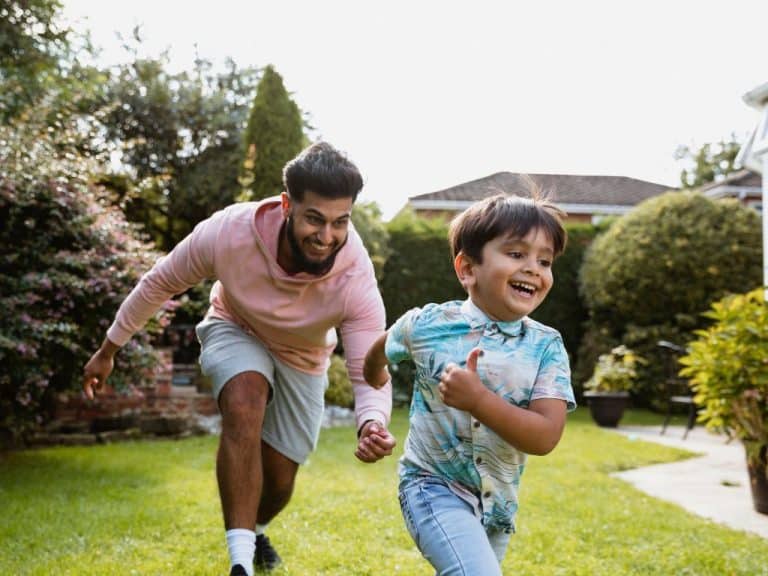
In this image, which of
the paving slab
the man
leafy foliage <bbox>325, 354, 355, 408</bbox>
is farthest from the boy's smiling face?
leafy foliage <bbox>325, 354, 355, 408</bbox>

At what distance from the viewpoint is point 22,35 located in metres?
9.26

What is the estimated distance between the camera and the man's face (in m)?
2.85

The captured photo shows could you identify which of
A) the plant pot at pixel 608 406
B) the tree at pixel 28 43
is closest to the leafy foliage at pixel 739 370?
the plant pot at pixel 608 406

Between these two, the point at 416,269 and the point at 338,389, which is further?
the point at 416,269

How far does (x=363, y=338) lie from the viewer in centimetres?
292

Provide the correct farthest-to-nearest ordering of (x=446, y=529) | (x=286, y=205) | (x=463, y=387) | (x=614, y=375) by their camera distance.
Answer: (x=614, y=375) → (x=286, y=205) → (x=446, y=529) → (x=463, y=387)

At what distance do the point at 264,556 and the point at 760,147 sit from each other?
602 cm

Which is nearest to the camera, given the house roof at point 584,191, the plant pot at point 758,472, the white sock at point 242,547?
the white sock at point 242,547

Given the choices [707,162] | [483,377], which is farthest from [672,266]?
[707,162]

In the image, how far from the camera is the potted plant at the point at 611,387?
10.2 m

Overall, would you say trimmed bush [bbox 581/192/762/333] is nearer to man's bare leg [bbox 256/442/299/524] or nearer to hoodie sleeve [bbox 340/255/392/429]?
man's bare leg [bbox 256/442/299/524]

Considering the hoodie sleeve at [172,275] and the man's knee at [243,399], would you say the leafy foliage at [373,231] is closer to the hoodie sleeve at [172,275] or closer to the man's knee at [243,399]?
the hoodie sleeve at [172,275]

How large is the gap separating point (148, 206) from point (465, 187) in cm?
1138

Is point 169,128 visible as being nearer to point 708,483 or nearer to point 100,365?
point 708,483
